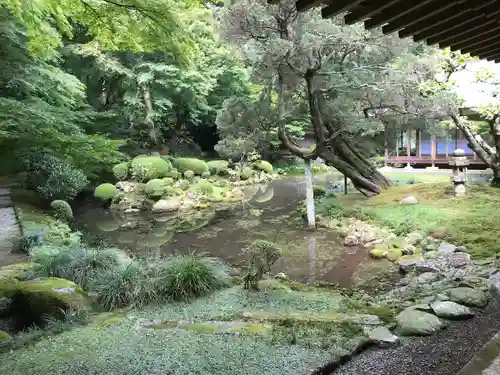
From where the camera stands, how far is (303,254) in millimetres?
8719

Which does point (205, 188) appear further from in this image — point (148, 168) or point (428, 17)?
point (428, 17)

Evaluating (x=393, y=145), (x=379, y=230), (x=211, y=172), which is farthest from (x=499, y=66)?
(x=211, y=172)

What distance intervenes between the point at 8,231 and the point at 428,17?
8.08 m

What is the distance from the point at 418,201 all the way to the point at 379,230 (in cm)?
209

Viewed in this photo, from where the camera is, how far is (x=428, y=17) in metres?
2.98

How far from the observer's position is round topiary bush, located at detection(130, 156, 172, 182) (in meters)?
16.3

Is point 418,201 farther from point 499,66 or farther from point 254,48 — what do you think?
point 254,48

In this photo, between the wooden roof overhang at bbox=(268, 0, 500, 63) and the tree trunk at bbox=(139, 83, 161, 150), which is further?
the tree trunk at bbox=(139, 83, 161, 150)

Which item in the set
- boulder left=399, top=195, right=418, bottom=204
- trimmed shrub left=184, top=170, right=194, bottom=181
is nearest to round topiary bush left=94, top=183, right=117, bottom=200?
trimmed shrub left=184, top=170, right=194, bottom=181

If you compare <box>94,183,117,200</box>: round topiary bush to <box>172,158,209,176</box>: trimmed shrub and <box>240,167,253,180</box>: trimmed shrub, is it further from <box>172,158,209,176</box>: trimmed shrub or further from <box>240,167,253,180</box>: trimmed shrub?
<box>240,167,253,180</box>: trimmed shrub

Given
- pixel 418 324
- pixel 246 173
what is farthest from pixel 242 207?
pixel 418 324

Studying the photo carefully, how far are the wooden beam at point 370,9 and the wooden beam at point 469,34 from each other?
105 cm

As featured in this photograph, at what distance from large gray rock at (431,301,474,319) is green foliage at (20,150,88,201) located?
9.82 m

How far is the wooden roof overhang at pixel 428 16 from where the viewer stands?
2.62 meters
